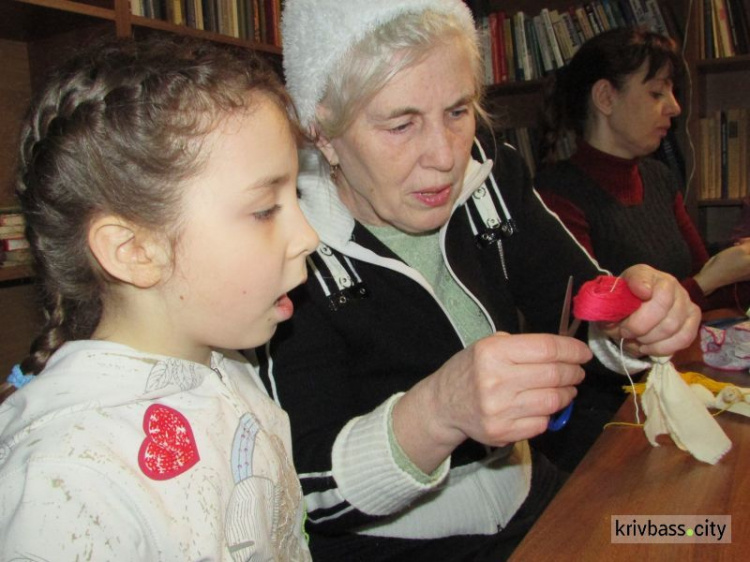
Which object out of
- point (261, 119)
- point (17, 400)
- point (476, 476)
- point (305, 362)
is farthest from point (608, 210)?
point (17, 400)

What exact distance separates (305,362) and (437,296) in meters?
0.29

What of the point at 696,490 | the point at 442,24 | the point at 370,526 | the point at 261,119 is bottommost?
the point at 370,526

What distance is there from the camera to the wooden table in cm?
66

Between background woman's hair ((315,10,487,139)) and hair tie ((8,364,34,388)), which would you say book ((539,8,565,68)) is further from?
hair tie ((8,364,34,388))

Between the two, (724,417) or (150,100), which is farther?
(724,417)

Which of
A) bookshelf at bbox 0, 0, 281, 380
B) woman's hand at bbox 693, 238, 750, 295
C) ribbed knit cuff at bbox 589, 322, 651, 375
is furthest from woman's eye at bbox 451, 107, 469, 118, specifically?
bookshelf at bbox 0, 0, 281, 380

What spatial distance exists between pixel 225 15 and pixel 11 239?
44.6 inches

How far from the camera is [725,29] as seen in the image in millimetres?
2744

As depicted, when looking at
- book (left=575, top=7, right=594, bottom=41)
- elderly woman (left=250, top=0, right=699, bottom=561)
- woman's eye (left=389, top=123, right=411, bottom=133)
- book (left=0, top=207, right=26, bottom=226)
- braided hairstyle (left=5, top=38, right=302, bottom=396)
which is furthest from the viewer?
book (left=575, top=7, right=594, bottom=41)

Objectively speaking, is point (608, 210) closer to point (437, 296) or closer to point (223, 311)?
point (437, 296)

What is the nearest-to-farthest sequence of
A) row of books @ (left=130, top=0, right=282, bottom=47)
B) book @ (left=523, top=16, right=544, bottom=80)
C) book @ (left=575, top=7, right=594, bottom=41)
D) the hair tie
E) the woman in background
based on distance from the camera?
the hair tie < the woman in background < row of books @ (left=130, top=0, right=282, bottom=47) < book @ (left=575, top=7, right=594, bottom=41) < book @ (left=523, top=16, right=544, bottom=80)

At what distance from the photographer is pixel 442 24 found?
1.02 metres

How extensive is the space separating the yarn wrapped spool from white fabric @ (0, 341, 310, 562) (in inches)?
18.8

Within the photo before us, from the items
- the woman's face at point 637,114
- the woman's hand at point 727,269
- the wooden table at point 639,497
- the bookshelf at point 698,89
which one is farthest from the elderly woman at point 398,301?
the bookshelf at point 698,89
